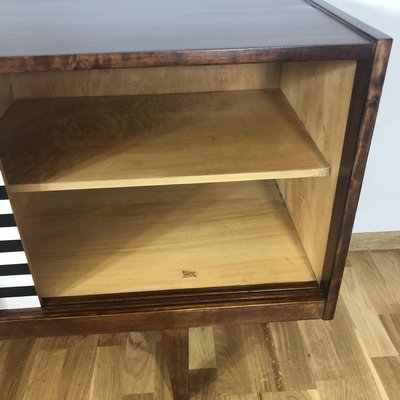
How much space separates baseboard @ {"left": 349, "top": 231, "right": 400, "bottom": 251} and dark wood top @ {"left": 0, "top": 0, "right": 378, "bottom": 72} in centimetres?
69

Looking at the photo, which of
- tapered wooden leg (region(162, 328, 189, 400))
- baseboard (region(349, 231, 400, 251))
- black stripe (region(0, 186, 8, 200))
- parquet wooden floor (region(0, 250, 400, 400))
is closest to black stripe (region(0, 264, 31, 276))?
black stripe (region(0, 186, 8, 200))

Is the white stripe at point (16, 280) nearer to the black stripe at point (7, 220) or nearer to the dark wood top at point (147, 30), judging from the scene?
the black stripe at point (7, 220)

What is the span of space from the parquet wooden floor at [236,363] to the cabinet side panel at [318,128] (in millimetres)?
300

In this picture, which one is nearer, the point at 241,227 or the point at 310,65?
the point at 310,65

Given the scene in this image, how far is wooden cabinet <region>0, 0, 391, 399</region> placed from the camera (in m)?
0.56

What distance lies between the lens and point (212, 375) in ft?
3.11

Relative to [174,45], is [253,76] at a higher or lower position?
lower

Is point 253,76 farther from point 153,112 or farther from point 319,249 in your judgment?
point 319,249

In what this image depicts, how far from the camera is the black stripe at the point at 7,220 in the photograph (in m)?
0.62

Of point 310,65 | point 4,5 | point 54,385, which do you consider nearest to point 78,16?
point 4,5

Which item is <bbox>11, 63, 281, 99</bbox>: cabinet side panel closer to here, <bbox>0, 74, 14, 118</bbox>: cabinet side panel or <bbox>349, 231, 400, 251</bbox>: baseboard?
<bbox>0, 74, 14, 118</bbox>: cabinet side panel

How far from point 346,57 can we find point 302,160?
19cm

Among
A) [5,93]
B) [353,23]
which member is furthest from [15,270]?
[353,23]

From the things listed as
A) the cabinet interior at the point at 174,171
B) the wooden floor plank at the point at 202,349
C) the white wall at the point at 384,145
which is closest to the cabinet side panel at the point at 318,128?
the cabinet interior at the point at 174,171
